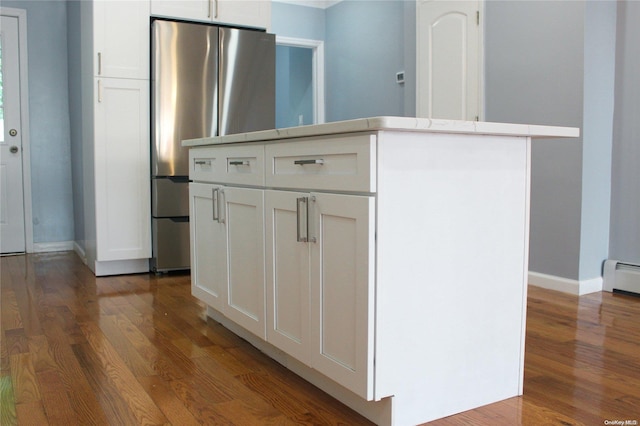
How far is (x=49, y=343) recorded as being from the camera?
2.57 meters

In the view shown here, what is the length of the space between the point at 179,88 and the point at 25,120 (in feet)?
5.91

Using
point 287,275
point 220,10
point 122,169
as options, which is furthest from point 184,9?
point 287,275

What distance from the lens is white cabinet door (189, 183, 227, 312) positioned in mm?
2611

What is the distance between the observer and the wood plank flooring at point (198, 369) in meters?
1.84

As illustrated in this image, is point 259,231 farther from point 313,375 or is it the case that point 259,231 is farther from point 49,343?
point 49,343

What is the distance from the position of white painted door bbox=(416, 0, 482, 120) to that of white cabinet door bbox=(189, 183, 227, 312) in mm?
2048

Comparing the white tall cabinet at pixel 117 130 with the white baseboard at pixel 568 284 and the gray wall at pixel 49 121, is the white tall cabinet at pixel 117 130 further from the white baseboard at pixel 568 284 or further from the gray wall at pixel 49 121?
the white baseboard at pixel 568 284

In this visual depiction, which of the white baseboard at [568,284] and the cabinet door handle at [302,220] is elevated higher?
the cabinet door handle at [302,220]

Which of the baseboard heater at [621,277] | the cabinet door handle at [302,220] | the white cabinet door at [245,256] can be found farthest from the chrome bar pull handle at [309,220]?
the baseboard heater at [621,277]

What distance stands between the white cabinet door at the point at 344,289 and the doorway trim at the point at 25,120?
4027 mm

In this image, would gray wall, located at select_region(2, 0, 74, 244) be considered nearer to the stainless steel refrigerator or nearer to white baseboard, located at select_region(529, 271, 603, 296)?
the stainless steel refrigerator

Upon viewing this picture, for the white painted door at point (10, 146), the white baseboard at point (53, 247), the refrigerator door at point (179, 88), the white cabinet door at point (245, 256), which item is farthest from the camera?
the white baseboard at point (53, 247)

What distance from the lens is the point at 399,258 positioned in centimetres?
168

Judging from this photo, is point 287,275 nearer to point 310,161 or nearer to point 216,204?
point 310,161
